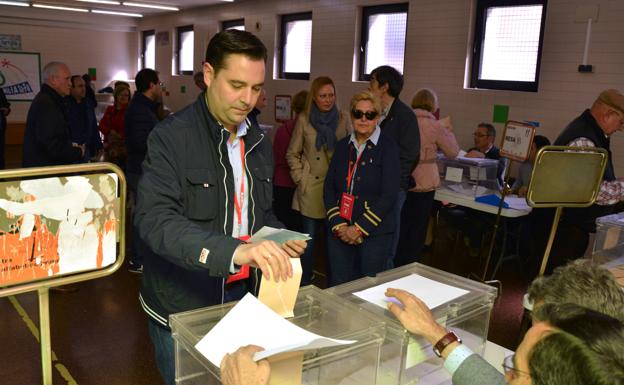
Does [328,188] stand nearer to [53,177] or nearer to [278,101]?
[53,177]

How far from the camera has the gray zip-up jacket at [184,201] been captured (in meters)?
1.39

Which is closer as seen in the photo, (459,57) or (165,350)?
(165,350)

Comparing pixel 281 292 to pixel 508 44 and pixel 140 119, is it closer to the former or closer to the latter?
pixel 140 119

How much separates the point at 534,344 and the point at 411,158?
2.67 meters

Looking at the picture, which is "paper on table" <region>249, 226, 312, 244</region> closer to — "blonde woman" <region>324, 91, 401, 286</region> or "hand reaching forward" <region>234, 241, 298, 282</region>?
"hand reaching forward" <region>234, 241, 298, 282</region>

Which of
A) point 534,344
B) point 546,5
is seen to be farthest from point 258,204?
point 546,5

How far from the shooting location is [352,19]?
304 inches

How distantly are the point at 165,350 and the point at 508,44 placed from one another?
18.2 feet

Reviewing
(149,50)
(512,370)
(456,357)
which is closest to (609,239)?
(456,357)

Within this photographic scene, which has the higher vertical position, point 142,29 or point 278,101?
point 142,29

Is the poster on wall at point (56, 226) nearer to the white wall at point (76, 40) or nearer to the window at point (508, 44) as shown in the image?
the window at point (508, 44)

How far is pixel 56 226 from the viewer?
1.29m

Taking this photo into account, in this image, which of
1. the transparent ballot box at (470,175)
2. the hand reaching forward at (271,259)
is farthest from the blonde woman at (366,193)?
the hand reaching forward at (271,259)

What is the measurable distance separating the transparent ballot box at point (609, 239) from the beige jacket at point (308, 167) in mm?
1724
